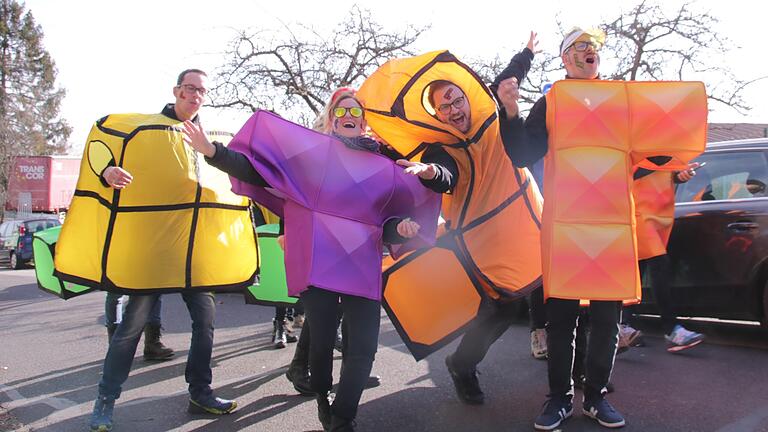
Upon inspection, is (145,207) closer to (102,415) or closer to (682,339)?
Result: (102,415)

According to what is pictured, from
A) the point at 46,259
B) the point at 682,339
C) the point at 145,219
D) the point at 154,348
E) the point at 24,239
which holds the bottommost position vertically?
the point at 24,239

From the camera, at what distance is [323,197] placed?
287 cm

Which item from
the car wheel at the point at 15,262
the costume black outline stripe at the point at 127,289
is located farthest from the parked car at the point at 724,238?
the car wheel at the point at 15,262

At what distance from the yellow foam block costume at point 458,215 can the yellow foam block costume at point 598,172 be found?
31 cm

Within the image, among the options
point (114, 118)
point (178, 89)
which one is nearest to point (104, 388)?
point (114, 118)

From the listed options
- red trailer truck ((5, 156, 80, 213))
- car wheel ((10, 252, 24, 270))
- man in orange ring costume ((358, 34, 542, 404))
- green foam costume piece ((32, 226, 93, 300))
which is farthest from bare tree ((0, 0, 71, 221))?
man in orange ring costume ((358, 34, 542, 404))

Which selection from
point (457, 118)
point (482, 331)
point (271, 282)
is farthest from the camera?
point (271, 282)

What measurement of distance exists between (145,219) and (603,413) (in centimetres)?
272

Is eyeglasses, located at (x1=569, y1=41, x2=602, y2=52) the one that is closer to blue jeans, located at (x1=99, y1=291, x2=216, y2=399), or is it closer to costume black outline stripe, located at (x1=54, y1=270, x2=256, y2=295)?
costume black outline stripe, located at (x1=54, y1=270, x2=256, y2=295)

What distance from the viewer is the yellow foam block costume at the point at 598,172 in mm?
2908

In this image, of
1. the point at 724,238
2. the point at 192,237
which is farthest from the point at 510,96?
the point at 724,238

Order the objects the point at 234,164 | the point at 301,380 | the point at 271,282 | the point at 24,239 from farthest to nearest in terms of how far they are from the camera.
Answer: the point at 24,239, the point at 271,282, the point at 301,380, the point at 234,164

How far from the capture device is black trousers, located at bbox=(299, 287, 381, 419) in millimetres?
2818

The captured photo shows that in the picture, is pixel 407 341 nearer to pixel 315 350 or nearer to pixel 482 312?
pixel 482 312
